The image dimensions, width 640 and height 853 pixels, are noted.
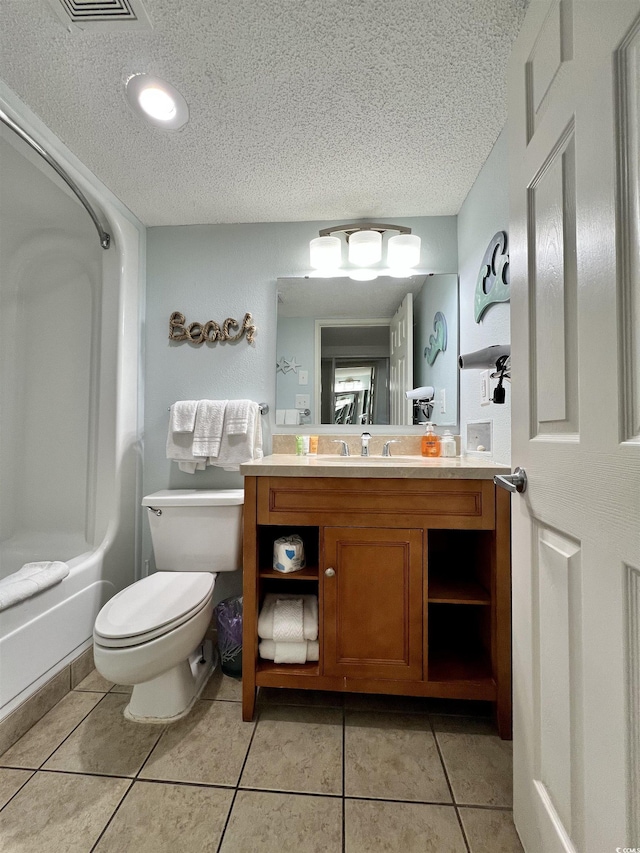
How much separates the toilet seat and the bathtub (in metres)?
0.45

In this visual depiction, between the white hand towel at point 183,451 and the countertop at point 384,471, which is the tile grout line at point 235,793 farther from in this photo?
the white hand towel at point 183,451

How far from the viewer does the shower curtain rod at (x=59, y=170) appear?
1.17 metres

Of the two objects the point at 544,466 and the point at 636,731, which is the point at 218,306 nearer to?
the point at 544,466

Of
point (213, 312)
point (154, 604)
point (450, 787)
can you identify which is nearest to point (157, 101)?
point (213, 312)

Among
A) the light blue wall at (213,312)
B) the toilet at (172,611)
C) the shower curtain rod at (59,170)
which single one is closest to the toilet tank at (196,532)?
the toilet at (172,611)

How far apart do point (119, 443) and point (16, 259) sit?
0.99 m

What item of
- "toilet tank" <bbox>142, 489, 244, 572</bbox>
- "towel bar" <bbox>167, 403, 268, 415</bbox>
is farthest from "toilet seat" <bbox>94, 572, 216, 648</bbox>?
"towel bar" <bbox>167, 403, 268, 415</bbox>

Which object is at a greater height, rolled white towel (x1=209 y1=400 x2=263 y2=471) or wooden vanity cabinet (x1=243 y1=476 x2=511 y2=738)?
rolled white towel (x1=209 y1=400 x2=263 y2=471)

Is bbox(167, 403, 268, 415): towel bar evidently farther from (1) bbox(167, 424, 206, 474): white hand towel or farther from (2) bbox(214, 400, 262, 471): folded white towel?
(1) bbox(167, 424, 206, 474): white hand towel

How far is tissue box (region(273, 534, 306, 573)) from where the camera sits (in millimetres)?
1325

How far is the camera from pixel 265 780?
1.05m

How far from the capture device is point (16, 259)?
1782 millimetres

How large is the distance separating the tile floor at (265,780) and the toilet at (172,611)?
0.10 m

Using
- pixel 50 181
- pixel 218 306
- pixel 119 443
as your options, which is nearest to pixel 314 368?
pixel 218 306
